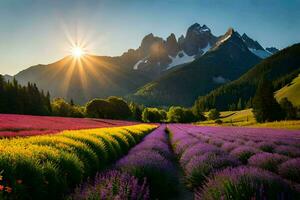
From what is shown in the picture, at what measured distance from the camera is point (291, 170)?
10.0 m

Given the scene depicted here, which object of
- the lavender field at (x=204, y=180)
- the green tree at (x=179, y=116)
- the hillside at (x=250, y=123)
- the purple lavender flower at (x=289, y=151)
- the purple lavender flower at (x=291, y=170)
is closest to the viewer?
the lavender field at (x=204, y=180)

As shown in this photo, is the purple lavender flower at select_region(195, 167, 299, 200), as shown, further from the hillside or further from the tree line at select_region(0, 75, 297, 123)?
the tree line at select_region(0, 75, 297, 123)

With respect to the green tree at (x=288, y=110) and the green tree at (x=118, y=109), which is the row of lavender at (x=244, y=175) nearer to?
the green tree at (x=288, y=110)

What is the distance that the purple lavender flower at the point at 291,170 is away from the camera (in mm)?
9805

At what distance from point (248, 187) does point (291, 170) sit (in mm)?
4233

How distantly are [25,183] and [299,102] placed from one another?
391 feet

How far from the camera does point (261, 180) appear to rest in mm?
6793

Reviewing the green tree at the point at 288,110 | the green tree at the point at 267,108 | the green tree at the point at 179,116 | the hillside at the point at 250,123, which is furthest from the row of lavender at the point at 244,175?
the green tree at the point at 179,116

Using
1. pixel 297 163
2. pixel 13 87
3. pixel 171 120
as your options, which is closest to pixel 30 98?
pixel 13 87

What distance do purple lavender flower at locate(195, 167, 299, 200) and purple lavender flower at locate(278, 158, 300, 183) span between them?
3019 mm

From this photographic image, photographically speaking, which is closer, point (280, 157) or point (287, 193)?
point (287, 193)

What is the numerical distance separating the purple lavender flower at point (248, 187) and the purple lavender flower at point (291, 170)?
9.91ft

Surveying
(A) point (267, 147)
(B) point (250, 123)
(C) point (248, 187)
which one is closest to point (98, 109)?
(B) point (250, 123)

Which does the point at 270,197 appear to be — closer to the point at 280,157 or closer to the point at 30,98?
the point at 280,157
